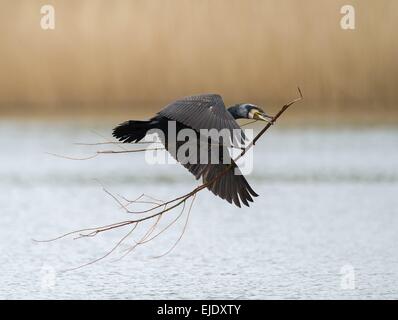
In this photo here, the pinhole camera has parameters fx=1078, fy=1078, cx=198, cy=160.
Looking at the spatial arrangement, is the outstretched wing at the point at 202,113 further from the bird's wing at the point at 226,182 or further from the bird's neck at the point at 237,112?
the bird's wing at the point at 226,182

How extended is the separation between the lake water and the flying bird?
2.04 ft

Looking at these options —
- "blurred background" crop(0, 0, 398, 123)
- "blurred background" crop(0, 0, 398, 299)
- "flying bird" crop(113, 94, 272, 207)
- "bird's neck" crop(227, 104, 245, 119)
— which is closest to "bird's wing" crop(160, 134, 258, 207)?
"flying bird" crop(113, 94, 272, 207)

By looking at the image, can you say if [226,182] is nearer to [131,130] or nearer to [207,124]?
[131,130]

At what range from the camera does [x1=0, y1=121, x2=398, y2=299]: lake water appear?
6305 millimetres

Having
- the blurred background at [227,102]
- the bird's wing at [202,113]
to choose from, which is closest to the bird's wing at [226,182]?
the bird's wing at [202,113]

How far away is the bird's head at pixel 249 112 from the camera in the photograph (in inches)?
223

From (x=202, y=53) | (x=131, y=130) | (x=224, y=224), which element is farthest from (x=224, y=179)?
(x=202, y=53)

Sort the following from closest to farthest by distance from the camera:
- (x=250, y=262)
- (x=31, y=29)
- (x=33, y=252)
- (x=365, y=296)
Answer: (x=365, y=296)
(x=250, y=262)
(x=33, y=252)
(x=31, y=29)

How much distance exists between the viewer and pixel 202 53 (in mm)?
13594

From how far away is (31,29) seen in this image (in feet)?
44.8

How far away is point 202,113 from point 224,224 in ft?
10.8

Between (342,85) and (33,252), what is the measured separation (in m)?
7.15

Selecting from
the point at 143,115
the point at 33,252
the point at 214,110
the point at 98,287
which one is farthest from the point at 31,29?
the point at 214,110

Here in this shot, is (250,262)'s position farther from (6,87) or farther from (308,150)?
(6,87)
